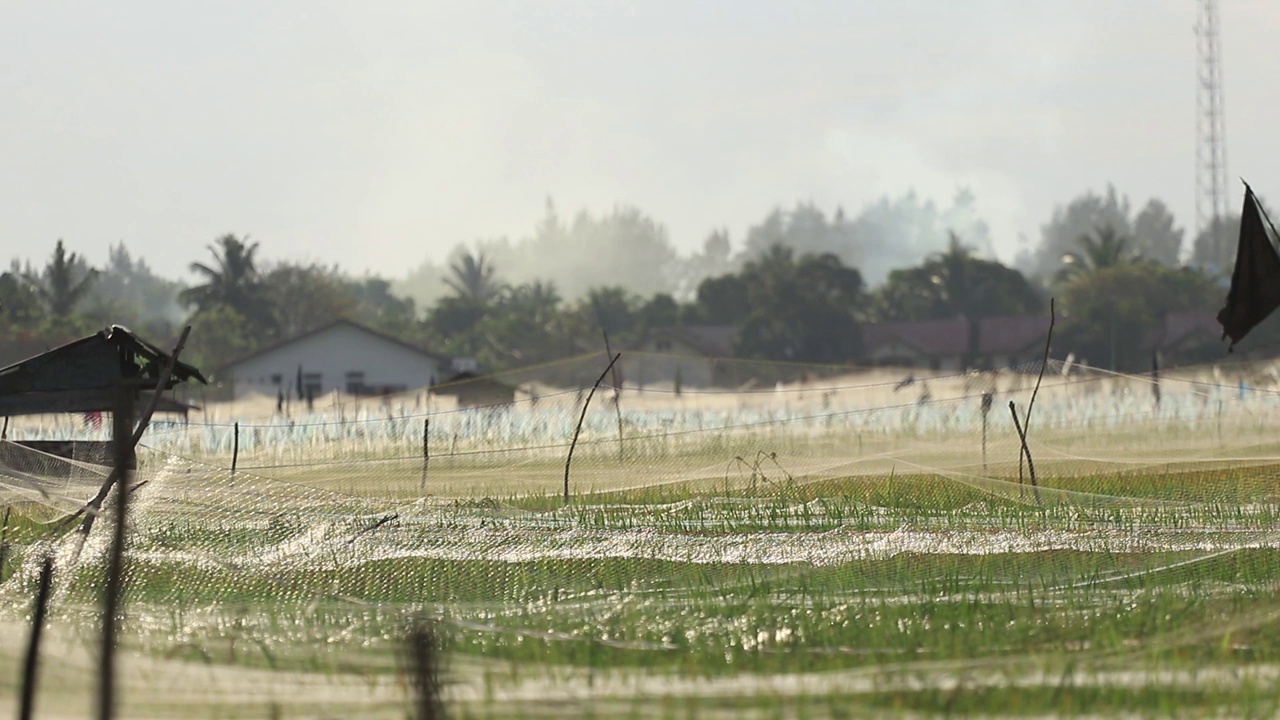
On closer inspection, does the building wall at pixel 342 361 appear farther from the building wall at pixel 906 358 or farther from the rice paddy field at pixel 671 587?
the rice paddy field at pixel 671 587

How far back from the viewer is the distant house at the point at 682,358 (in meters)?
72.4

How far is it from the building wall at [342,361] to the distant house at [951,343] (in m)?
24.2

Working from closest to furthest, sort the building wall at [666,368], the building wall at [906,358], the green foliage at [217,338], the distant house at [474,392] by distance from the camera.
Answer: the distant house at [474,392] → the green foliage at [217,338] → the building wall at [666,368] → the building wall at [906,358]

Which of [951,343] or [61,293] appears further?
[951,343]

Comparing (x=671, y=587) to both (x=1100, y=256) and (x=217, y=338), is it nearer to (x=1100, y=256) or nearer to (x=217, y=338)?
(x=217, y=338)

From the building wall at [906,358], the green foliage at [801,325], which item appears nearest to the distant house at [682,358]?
the green foliage at [801,325]

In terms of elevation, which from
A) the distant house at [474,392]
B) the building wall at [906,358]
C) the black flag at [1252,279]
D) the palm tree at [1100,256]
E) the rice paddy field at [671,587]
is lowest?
the rice paddy field at [671,587]

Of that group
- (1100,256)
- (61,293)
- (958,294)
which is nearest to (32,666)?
(61,293)

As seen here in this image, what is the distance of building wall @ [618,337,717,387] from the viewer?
71.8 m

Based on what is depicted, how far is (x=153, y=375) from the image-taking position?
14.6 meters

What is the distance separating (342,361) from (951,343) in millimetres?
27689


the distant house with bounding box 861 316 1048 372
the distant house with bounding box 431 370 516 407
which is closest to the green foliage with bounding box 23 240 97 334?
the distant house with bounding box 431 370 516 407

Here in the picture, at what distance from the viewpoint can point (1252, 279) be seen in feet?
50.4

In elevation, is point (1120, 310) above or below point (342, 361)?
above
